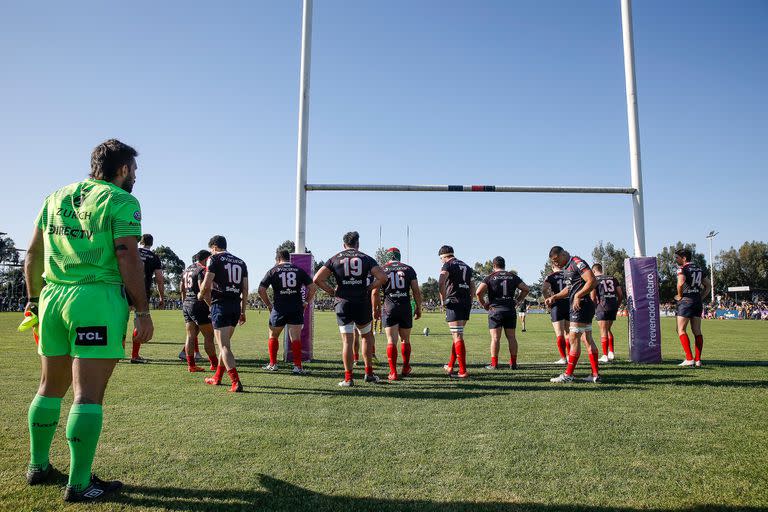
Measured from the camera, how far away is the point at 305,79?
11.6 meters

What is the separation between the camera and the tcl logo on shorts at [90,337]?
10.1ft

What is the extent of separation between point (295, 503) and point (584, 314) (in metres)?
6.31

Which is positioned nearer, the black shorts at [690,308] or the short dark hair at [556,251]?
the short dark hair at [556,251]

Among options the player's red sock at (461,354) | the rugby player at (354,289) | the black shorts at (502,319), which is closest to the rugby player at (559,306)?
the black shorts at (502,319)

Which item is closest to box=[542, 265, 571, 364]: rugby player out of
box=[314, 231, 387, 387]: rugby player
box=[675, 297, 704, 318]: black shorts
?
box=[675, 297, 704, 318]: black shorts

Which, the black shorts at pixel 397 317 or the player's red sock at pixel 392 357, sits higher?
the black shorts at pixel 397 317

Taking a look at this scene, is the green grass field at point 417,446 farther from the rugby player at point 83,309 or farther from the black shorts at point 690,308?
the black shorts at point 690,308

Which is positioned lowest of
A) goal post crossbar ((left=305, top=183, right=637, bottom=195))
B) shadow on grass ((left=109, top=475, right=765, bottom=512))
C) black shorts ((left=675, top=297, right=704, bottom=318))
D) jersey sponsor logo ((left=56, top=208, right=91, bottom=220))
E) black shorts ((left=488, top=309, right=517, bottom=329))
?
shadow on grass ((left=109, top=475, right=765, bottom=512))

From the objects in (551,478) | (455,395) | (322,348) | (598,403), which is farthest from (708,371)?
(322,348)

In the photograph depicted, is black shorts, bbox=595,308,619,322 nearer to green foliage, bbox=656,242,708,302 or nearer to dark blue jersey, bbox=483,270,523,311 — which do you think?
dark blue jersey, bbox=483,270,523,311

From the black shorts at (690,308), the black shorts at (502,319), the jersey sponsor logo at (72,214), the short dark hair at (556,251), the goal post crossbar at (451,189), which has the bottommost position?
the black shorts at (502,319)

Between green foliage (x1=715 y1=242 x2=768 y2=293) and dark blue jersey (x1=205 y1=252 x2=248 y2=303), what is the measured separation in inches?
3554

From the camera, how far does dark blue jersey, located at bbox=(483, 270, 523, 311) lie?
9539 mm

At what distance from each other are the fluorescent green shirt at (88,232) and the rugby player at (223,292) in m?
4.06
